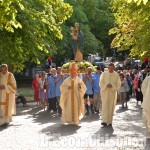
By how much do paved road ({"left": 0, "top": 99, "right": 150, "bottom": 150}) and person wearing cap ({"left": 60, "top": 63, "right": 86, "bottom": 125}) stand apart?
31 centimetres

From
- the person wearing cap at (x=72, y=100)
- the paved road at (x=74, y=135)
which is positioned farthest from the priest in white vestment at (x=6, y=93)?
the person wearing cap at (x=72, y=100)

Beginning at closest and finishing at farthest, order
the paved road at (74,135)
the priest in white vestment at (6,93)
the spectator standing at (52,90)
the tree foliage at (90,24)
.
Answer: the paved road at (74,135) < the priest in white vestment at (6,93) < the spectator standing at (52,90) < the tree foliage at (90,24)

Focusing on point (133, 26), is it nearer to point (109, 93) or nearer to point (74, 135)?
point (109, 93)

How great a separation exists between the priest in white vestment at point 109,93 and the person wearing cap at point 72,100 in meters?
0.70

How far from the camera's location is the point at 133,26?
21.3 m

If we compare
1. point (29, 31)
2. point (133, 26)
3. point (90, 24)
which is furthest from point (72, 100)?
point (90, 24)

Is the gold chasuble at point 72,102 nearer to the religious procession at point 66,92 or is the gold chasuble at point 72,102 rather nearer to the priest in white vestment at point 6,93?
the religious procession at point 66,92

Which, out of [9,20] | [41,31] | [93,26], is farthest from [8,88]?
[93,26]

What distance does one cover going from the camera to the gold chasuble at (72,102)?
13.3 meters

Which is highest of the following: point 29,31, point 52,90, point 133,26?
point 133,26

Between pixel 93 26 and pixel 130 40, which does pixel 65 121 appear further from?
pixel 93 26

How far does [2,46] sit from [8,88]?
1888 mm

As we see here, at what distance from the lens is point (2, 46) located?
15.3 metres

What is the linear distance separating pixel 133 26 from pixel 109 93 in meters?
8.47
